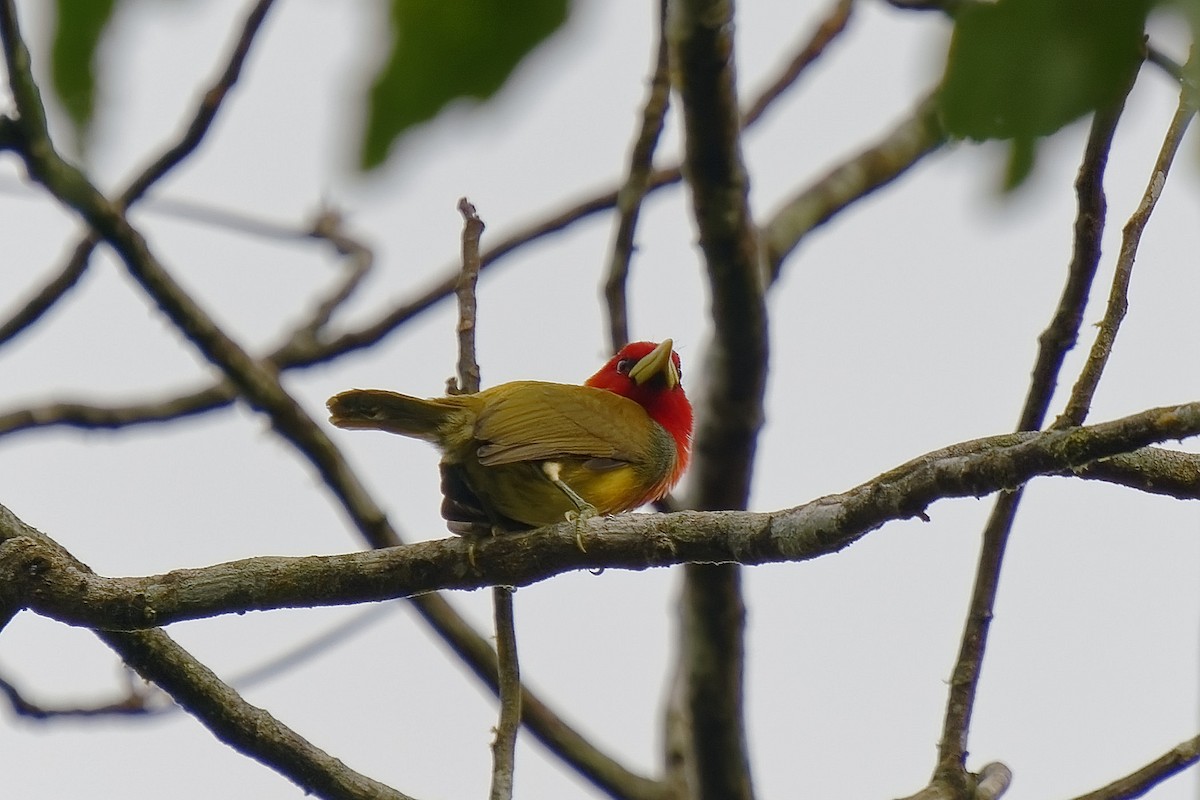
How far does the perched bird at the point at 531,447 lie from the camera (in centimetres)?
403

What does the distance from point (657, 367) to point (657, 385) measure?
3.3 inches

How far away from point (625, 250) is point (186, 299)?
1.77 metres

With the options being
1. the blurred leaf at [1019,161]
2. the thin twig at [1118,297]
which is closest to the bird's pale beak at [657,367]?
the thin twig at [1118,297]

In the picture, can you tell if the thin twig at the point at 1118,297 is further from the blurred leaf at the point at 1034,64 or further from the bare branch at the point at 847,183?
the bare branch at the point at 847,183

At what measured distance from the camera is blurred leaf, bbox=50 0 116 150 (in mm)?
618

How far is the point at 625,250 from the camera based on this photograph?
18.1 ft

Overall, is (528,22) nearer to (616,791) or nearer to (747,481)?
(747,481)

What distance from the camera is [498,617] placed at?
365cm

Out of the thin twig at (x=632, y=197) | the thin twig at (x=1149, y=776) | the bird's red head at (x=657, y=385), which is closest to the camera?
the thin twig at (x=1149, y=776)

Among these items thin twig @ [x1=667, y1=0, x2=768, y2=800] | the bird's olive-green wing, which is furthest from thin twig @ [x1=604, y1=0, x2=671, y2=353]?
the bird's olive-green wing

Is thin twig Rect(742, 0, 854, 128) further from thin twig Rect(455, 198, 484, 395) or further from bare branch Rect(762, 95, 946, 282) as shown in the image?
thin twig Rect(455, 198, 484, 395)

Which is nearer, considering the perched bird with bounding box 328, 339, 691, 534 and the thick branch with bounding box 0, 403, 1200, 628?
the thick branch with bounding box 0, 403, 1200, 628

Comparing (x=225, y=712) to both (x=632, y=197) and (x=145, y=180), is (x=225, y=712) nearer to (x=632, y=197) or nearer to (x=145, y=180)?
(x=145, y=180)

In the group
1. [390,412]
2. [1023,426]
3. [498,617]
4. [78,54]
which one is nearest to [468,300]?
[390,412]
